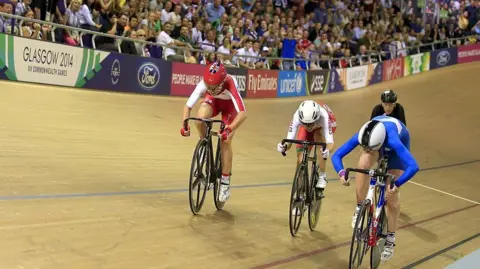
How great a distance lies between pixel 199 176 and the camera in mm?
4984

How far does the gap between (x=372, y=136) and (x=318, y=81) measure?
12938 mm

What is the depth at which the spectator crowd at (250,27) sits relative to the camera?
33.4 feet

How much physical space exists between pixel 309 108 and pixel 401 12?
20282 mm

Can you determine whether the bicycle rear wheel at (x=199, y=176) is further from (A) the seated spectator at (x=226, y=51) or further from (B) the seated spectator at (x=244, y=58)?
(B) the seated spectator at (x=244, y=58)

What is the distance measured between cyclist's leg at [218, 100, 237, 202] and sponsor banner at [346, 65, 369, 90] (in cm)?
1348

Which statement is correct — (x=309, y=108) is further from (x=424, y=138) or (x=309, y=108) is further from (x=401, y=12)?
(x=401, y=12)

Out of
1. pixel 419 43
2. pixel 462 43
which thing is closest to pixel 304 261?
pixel 419 43

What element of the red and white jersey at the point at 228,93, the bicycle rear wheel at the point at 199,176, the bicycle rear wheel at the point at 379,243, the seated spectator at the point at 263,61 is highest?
the seated spectator at the point at 263,61

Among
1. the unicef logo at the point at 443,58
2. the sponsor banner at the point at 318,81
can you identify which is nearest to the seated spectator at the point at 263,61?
the sponsor banner at the point at 318,81

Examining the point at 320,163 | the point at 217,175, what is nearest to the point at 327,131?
the point at 320,163

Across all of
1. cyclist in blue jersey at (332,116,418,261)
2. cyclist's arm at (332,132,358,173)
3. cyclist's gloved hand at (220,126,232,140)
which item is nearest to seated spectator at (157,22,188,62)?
cyclist's gloved hand at (220,126,232,140)

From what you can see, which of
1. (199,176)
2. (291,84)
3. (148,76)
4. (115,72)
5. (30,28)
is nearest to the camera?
(199,176)

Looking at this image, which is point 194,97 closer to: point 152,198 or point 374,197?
point 152,198

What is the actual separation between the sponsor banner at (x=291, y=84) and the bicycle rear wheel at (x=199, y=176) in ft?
34.1
